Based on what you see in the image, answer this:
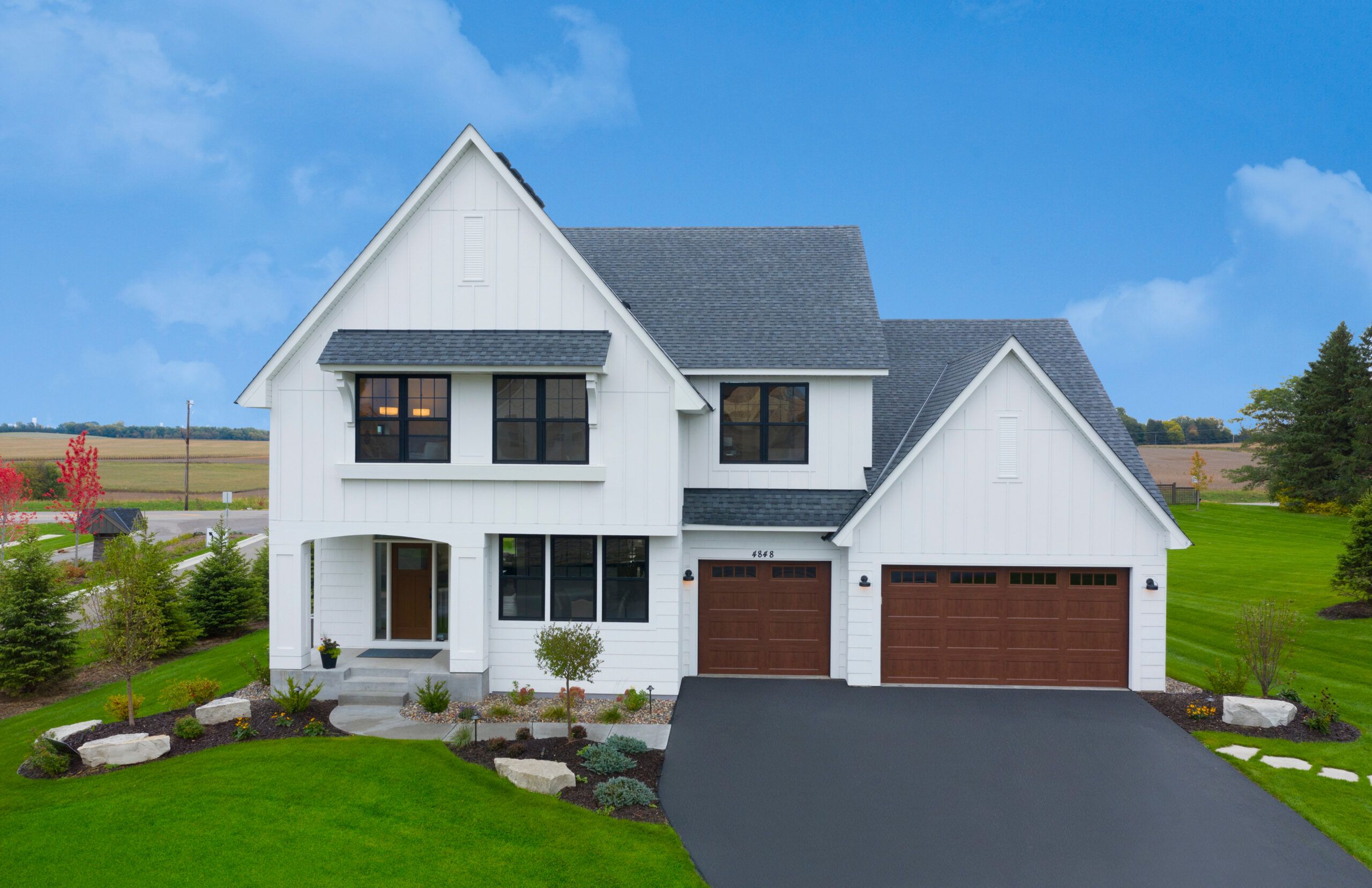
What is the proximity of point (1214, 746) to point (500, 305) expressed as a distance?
13.7 metres

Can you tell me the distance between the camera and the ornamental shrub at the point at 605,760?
32.5 ft

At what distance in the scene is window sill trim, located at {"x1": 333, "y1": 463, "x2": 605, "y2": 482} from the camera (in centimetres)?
1315

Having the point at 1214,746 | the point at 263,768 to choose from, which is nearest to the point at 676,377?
the point at 263,768

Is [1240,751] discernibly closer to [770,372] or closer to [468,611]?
[770,372]

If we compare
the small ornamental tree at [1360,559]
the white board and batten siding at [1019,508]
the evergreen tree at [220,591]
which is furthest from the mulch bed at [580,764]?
the small ornamental tree at [1360,559]

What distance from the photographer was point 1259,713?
39.2 feet

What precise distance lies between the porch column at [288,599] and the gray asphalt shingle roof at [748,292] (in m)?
8.17

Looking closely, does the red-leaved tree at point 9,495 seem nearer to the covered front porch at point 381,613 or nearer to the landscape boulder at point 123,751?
the covered front porch at point 381,613

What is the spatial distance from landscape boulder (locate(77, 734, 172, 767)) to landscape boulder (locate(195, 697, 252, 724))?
1.13 metres

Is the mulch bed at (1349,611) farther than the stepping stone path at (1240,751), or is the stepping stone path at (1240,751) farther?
the mulch bed at (1349,611)

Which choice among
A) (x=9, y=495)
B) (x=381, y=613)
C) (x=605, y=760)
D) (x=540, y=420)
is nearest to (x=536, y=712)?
(x=605, y=760)

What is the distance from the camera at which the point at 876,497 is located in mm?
13570

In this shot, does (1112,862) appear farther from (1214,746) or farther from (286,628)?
(286,628)

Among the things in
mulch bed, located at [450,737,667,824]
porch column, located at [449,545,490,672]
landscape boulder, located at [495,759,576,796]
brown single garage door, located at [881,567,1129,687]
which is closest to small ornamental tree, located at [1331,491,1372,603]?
brown single garage door, located at [881,567,1129,687]
